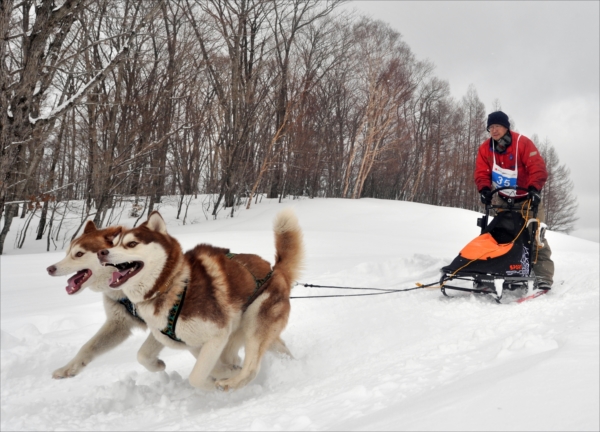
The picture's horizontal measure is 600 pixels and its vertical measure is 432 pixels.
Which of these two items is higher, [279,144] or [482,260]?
[279,144]

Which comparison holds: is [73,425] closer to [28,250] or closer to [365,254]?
[365,254]

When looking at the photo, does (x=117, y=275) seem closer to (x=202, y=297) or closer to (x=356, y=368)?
(x=202, y=297)

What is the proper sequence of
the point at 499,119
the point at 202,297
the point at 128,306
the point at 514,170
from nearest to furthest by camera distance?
the point at 202,297
the point at 128,306
the point at 499,119
the point at 514,170

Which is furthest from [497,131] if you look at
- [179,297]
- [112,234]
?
[112,234]

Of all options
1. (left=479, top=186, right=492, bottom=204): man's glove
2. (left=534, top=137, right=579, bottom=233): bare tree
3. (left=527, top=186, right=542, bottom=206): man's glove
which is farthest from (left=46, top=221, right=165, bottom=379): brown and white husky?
(left=534, top=137, right=579, bottom=233): bare tree

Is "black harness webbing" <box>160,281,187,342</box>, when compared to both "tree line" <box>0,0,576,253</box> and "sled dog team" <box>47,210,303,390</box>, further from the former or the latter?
"tree line" <box>0,0,576,253</box>

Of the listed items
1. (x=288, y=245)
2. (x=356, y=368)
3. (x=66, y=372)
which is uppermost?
(x=288, y=245)

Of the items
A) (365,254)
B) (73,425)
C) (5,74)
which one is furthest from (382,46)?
(73,425)

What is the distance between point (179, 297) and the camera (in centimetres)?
277

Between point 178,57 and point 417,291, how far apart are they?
8.76m

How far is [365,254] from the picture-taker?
830 centimetres

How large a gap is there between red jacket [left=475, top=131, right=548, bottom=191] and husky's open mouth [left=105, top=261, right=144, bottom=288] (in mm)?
4139

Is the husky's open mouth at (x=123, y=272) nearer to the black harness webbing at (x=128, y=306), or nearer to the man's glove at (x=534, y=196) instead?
the black harness webbing at (x=128, y=306)

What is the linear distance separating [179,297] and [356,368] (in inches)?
51.3
